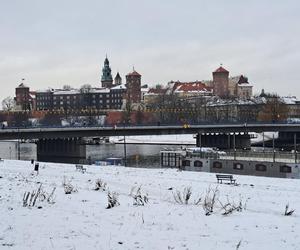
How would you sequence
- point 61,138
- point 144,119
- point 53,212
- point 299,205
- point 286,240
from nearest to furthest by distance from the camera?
point 286,240
point 53,212
point 299,205
point 61,138
point 144,119

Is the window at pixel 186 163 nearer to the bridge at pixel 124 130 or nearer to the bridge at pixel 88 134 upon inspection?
the bridge at pixel 88 134

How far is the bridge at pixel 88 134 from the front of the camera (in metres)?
73.7

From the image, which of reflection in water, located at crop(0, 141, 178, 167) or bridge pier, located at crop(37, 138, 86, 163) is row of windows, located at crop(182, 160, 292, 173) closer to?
reflection in water, located at crop(0, 141, 178, 167)

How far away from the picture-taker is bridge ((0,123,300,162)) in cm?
7369

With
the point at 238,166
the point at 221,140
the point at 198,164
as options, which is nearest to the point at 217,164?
the point at 198,164

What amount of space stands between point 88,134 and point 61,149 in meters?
5.58

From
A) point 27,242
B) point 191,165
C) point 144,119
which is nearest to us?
point 27,242

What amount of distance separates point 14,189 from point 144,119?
4979 inches

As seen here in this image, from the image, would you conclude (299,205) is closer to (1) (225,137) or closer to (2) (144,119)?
(1) (225,137)

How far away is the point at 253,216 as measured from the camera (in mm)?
17016

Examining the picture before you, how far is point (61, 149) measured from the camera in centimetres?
8106

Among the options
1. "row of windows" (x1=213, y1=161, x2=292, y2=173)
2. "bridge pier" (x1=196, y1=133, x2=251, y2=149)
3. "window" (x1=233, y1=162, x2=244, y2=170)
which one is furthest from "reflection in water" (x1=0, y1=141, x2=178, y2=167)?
"window" (x1=233, y1=162, x2=244, y2=170)

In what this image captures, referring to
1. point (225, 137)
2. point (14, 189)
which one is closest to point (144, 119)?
point (225, 137)

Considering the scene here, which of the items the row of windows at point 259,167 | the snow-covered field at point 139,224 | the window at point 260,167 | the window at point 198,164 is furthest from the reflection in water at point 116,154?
the snow-covered field at point 139,224
